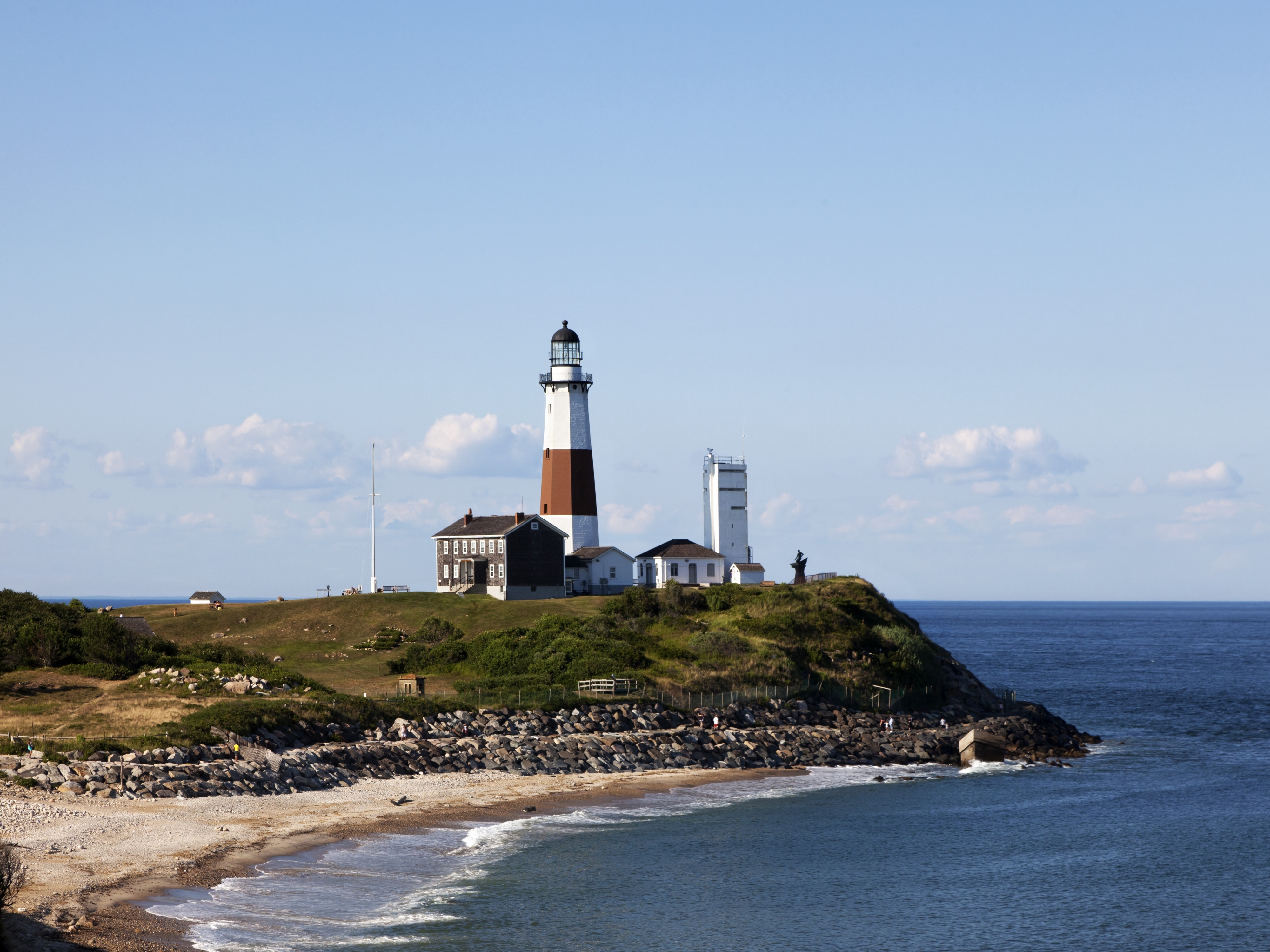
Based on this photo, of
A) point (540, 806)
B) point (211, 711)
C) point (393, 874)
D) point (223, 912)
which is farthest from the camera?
point (211, 711)

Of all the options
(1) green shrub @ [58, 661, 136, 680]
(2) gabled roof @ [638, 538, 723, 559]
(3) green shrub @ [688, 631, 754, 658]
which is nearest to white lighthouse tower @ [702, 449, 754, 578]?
(2) gabled roof @ [638, 538, 723, 559]

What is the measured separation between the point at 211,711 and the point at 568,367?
4424 centimetres

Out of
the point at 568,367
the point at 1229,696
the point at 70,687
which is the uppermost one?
the point at 568,367

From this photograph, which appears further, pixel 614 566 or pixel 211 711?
pixel 614 566

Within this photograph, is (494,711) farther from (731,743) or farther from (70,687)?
(70,687)

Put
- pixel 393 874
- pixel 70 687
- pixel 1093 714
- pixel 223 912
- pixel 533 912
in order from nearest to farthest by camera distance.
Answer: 1. pixel 223 912
2. pixel 533 912
3. pixel 393 874
4. pixel 70 687
5. pixel 1093 714

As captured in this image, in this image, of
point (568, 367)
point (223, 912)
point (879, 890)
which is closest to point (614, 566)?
point (568, 367)

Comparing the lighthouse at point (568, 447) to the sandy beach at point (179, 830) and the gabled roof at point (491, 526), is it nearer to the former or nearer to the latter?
the gabled roof at point (491, 526)

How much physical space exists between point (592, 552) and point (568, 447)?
7.54 m

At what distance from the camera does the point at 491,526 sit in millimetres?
82562

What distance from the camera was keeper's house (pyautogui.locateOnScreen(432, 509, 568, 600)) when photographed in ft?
264

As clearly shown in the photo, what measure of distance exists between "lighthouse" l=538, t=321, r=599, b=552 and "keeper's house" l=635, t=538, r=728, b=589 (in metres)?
4.88

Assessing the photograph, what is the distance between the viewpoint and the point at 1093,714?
73.9 m

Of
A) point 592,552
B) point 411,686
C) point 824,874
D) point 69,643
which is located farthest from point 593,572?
point 824,874
